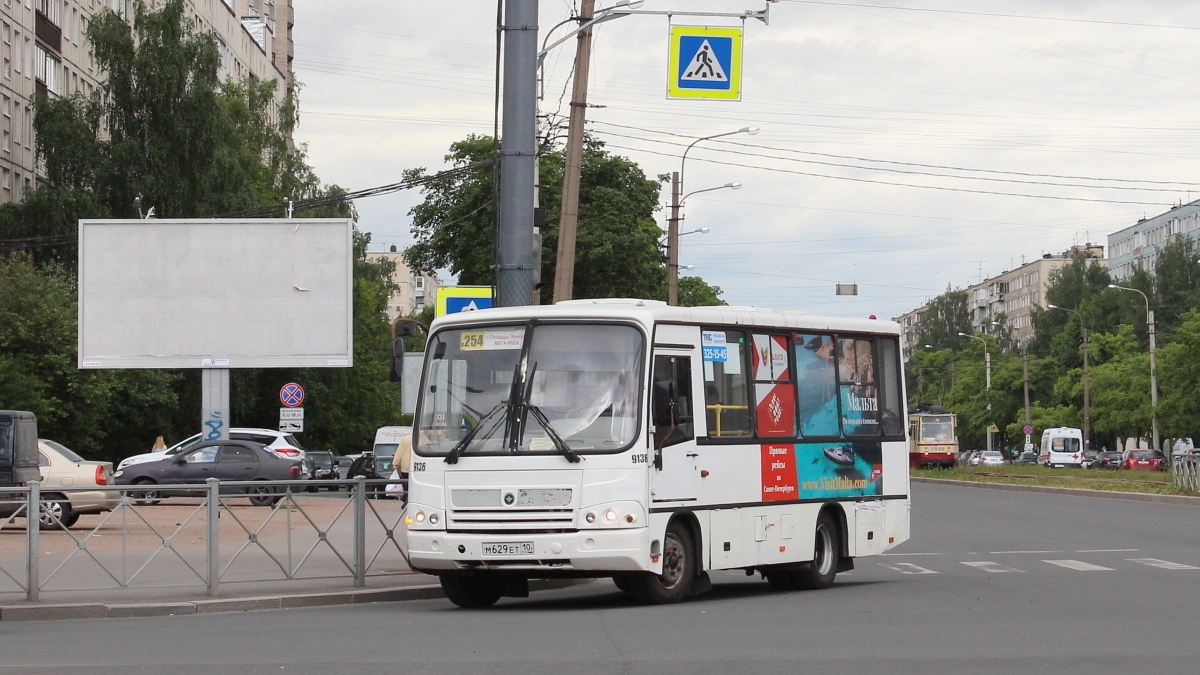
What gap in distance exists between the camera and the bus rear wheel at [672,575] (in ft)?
49.8

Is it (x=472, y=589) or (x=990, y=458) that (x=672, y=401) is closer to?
(x=472, y=589)

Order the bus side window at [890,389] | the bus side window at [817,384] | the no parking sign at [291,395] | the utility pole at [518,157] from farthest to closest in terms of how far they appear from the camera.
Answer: the no parking sign at [291,395], the utility pole at [518,157], the bus side window at [890,389], the bus side window at [817,384]

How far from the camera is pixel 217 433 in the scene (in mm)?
37000

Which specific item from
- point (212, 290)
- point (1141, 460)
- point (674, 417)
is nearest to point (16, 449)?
point (212, 290)

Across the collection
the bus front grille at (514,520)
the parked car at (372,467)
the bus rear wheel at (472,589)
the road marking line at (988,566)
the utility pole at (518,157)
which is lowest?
the road marking line at (988,566)

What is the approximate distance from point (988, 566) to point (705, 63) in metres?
6.91

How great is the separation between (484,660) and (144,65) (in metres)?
51.4

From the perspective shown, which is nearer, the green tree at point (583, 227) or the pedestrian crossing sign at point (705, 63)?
the pedestrian crossing sign at point (705, 63)

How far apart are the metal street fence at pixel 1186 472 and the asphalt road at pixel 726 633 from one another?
22564 mm

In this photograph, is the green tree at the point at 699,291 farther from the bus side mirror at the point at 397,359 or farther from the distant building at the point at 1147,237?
the bus side mirror at the point at 397,359

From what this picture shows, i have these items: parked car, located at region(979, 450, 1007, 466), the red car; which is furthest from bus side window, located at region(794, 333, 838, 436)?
parked car, located at region(979, 450, 1007, 466)

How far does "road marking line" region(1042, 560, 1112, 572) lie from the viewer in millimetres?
20053

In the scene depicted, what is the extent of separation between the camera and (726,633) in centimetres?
1256

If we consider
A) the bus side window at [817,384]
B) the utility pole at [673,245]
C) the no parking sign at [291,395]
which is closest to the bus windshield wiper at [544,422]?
the bus side window at [817,384]
